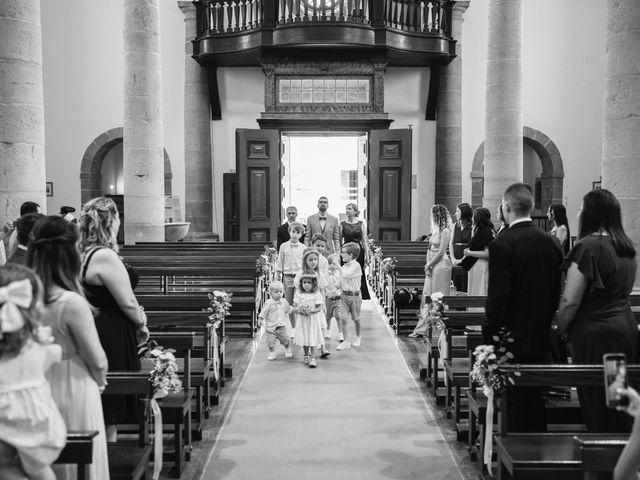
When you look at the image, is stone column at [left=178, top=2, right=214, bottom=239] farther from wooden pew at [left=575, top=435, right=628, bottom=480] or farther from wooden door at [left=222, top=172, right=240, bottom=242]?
wooden pew at [left=575, top=435, right=628, bottom=480]

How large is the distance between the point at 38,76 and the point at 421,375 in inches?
206

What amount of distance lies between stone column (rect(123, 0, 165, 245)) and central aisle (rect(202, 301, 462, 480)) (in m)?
5.50

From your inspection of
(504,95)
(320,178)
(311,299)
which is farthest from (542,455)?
(320,178)

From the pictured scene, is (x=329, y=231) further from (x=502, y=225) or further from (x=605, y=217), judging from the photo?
(x=605, y=217)

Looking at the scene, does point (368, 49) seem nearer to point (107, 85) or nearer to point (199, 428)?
point (107, 85)

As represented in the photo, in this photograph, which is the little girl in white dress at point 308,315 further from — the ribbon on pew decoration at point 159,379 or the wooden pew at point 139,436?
the ribbon on pew decoration at point 159,379

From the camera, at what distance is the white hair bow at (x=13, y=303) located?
2600mm

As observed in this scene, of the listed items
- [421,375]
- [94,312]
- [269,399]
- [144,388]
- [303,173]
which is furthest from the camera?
[303,173]

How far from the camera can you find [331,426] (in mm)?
5820

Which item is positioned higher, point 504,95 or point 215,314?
point 504,95

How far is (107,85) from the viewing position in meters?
18.3

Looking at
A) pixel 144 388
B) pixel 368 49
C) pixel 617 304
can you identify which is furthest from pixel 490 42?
pixel 144 388

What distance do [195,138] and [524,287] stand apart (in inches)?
565

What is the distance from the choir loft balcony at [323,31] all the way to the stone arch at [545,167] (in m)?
2.74
